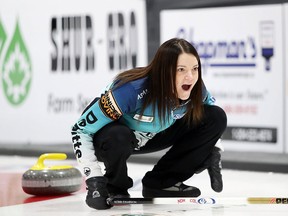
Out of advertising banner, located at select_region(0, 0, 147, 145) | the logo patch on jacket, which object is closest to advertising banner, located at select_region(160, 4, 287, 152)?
advertising banner, located at select_region(0, 0, 147, 145)

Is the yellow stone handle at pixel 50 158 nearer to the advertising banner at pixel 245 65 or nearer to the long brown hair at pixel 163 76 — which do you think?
the long brown hair at pixel 163 76

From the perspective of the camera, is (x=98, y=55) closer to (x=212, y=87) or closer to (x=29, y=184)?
(x=212, y=87)

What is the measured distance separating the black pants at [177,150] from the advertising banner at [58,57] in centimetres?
244

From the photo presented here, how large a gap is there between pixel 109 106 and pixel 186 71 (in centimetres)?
40

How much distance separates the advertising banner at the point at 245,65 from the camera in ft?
19.2

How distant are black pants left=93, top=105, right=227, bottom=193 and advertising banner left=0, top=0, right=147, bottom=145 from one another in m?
2.44

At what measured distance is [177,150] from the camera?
13.5 feet

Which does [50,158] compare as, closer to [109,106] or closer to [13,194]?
[13,194]

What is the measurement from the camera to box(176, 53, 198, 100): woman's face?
3.65 metres

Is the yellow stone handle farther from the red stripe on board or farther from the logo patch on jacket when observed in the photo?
the logo patch on jacket

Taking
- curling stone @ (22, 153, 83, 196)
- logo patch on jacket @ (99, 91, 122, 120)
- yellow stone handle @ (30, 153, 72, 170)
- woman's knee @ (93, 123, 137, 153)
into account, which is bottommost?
curling stone @ (22, 153, 83, 196)

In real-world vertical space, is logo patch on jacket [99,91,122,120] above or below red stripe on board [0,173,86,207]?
above

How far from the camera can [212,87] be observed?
243 inches

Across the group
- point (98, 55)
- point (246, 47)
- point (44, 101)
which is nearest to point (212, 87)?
point (246, 47)
